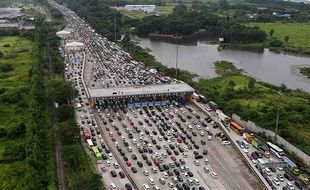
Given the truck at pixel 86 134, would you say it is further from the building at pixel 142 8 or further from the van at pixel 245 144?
the building at pixel 142 8

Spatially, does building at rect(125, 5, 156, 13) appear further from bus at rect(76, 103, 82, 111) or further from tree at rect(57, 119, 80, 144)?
tree at rect(57, 119, 80, 144)

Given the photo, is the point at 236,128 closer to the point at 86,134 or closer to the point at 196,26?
the point at 86,134

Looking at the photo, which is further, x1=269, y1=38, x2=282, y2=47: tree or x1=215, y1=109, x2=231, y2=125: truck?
x1=269, y1=38, x2=282, y2=47: tree

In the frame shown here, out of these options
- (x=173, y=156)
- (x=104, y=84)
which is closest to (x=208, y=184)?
(x=173, y=156)

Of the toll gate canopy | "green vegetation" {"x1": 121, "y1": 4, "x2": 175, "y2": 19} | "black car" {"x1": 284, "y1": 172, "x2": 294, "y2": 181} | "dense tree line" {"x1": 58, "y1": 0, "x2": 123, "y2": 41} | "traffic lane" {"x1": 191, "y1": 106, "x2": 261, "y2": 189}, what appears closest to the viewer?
"traffic lane" {"x1": 191, "y1": 106, "x2": 261, "y2": 189}

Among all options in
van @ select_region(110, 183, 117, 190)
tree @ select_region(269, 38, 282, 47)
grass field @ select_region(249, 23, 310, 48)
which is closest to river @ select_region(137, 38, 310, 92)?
tree @ select_region(269, 38, 282, 47)

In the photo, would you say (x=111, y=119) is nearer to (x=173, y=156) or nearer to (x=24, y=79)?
(x=173, y=156)

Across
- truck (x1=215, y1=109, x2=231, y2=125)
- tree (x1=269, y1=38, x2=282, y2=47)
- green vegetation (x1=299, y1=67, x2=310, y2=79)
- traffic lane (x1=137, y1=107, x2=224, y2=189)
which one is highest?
tree (x1=269, y1=38, x2=282, y2=47)

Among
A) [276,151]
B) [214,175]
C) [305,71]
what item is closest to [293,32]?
[305,71]
